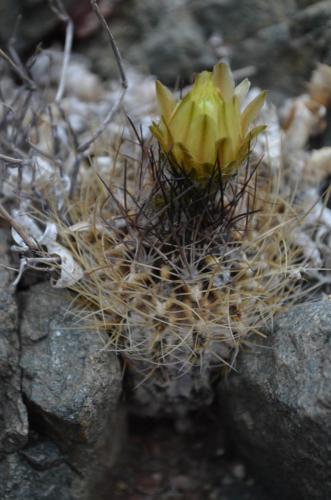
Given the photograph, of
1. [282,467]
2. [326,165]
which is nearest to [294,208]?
[326,165]

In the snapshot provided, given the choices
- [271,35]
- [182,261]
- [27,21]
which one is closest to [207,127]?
[182,261]

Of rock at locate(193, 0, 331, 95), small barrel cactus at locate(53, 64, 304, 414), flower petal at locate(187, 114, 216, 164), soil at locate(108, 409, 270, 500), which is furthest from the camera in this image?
rock at locate(193, 0, 331, 95)

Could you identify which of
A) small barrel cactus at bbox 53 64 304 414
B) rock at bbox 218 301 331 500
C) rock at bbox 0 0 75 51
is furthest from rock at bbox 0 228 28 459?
rock at bbox 0 0 75 51

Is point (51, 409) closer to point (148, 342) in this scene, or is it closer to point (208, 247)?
point (148, 342)

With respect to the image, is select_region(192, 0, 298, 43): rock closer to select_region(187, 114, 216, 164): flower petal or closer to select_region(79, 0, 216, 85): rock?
select_region(79, 0, 216, 85): rock

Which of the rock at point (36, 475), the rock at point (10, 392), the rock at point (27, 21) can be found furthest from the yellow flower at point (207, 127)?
the rock at point (27, 21)

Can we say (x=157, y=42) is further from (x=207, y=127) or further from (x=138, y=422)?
(x=138, y=422)
